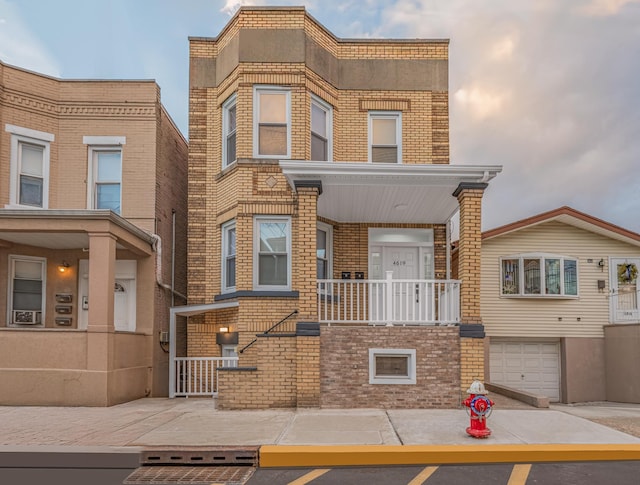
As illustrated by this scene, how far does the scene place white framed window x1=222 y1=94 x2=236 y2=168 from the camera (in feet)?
38.3

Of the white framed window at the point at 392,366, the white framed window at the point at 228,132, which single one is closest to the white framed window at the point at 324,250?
the white framed window at the point at 228,132

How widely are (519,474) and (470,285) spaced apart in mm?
3996

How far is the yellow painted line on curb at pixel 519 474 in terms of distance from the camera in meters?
5.23

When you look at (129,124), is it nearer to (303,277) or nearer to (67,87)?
(67,87)

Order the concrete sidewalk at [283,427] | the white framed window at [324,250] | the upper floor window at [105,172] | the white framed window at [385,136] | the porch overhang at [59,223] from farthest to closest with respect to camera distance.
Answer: the white framed window at [385,136] → the upper floor window at [105,172] → the white framed window at [324,250] → the porch overhang at [59,223] → the concrete sidewalk at [283,427]

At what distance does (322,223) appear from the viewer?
37.8 feet

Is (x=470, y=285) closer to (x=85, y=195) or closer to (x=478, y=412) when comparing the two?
(x=478, y=412)

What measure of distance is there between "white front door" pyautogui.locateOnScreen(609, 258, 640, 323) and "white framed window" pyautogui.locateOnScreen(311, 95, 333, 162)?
9.62m

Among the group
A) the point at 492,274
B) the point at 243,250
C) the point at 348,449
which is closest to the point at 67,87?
the point at 243,250

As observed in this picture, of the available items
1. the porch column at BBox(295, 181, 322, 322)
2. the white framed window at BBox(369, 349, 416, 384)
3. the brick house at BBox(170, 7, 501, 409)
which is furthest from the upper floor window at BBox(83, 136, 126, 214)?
the white framed window at BBox(369, 349, 416, 384)

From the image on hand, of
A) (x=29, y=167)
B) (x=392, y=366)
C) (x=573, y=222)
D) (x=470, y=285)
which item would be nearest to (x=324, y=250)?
(x=392, y=366)

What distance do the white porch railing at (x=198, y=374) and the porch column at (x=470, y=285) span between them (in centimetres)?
498

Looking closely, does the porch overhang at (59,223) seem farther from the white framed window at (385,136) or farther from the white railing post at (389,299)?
the white framed window at (385,136)

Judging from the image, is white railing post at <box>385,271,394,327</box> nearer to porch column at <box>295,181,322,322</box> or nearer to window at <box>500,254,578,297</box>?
porch column at <box>295,181,322,322</box>
